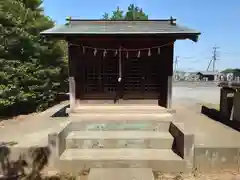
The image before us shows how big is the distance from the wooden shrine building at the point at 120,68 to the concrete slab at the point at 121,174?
3.33 metres

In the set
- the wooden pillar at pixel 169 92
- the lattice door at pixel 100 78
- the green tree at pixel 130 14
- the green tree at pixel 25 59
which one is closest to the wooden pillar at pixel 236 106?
the wooden pillar at pixel 169 92

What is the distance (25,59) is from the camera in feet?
36.9

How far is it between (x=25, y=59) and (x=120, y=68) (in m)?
5.71

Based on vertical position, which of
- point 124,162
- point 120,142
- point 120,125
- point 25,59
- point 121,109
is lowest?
point 124,162

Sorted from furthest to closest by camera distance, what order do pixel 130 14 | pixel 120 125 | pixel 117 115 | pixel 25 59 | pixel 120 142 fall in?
1. pixel 130 14
2. pixel 25 59
3. pixel 117 115
4. pixel 120 125
5. pixel 120 142

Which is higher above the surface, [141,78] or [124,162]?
[141,78]

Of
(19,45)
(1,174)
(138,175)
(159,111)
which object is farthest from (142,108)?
(19,45)

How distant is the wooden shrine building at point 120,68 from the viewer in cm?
792

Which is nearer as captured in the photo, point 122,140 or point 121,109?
point 122,140

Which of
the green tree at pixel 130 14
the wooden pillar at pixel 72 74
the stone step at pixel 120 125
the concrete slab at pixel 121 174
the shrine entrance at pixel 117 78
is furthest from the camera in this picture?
the green tree at pixel 130 14

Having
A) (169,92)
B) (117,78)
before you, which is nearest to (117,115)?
(117,78)

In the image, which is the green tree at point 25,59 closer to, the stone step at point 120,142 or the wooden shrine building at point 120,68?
the wooden shrine building at point 120,68

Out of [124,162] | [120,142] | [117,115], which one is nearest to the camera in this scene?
[124,162]

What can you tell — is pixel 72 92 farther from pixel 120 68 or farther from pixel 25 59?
pixel 25 59
